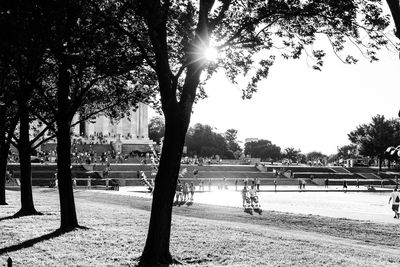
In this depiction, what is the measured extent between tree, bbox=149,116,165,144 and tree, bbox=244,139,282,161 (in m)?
27.7

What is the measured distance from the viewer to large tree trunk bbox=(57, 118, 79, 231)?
15.8 metres

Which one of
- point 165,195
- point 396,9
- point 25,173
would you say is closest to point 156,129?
point 25,173

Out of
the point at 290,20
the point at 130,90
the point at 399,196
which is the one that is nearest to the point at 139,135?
the point at 399,196

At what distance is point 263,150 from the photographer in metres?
153

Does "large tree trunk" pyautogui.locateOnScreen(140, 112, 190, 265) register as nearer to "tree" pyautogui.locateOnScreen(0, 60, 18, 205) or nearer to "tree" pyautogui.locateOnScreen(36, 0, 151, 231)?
"tree" pyautogui.locateOnScreen(36, 0, 151, 231)

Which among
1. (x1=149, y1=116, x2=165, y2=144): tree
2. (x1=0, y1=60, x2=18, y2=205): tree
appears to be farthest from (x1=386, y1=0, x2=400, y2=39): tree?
(x1=149, y1=116, x2=165, y2=144): tree

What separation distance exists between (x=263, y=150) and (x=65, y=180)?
139 metres

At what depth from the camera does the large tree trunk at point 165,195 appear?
10.8 metres

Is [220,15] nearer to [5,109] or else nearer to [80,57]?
[80,57]

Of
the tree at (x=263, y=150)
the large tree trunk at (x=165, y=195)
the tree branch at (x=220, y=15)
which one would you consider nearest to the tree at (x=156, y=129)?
the tree at (x=263, y=150)

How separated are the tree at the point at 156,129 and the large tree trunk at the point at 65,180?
122884mm

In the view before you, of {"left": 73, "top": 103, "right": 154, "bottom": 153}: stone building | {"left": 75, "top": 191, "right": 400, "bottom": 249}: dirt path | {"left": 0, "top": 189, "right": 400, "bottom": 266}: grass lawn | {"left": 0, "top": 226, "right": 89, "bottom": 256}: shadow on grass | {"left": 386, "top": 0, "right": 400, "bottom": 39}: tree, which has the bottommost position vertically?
{"left": 75, "top": 191, "right": 400, "bottom": 249}: dirt path

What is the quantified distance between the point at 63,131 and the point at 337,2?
9351mm

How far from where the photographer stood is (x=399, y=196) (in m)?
28.1
